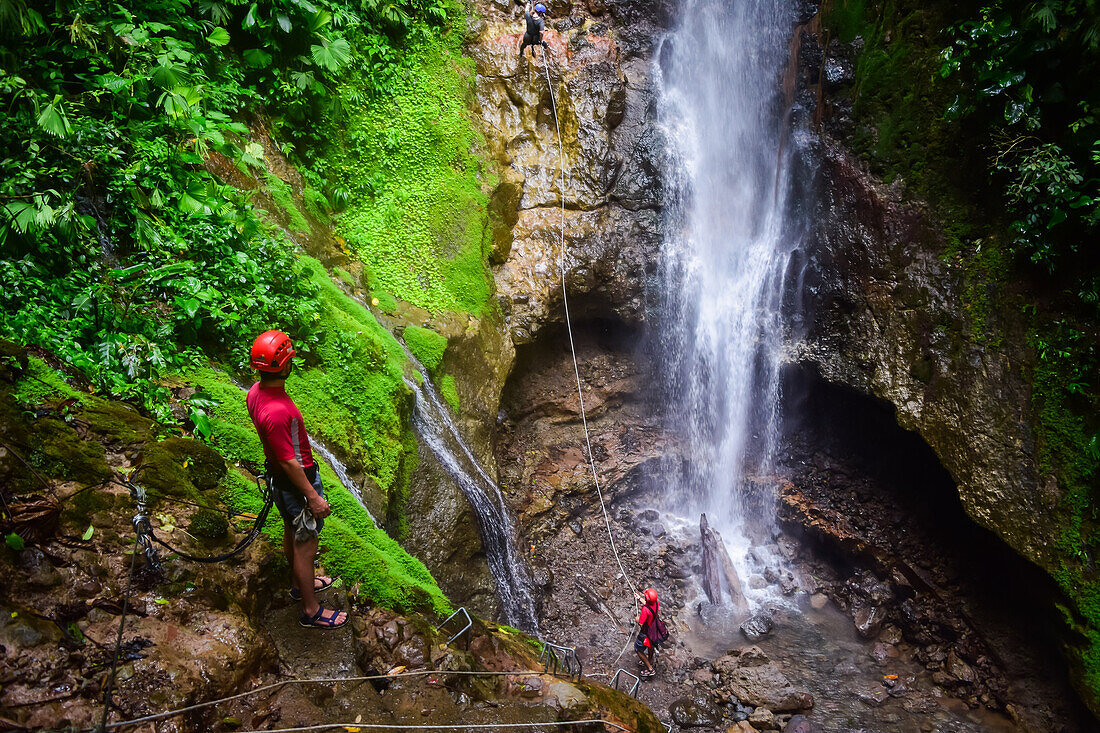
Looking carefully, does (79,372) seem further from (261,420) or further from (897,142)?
(897,142)

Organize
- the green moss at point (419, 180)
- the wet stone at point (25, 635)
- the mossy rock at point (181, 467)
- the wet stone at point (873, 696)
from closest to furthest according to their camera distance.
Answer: the wet stone at point (25, 635) → the mossy rock at point (181, 467) → the wet stone at point (873, 696) → the green moss at point (419, 180)

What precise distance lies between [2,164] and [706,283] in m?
9.63

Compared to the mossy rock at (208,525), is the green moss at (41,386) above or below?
above

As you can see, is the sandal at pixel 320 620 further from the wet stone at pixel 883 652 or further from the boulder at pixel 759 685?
the wet stone at pixel 883 652

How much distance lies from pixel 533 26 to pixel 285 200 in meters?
5.12

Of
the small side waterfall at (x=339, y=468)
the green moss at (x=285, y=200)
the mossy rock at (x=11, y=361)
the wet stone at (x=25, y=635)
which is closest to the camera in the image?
the wet stone at (x=25, y=635)

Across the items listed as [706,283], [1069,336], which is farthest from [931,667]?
[706,283]

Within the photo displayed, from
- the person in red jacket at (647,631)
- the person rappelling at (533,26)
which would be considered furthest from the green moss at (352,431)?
the person rappelling at (533,26)

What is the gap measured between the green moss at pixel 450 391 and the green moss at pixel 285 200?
2.48 metres

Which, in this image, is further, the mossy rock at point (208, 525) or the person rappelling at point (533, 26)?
the person rappelling at point (533, 26)

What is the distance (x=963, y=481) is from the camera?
7.62m

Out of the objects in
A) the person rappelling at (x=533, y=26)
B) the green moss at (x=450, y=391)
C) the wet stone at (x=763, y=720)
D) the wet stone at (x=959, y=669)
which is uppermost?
the person rappelling at (x=533, y=26)

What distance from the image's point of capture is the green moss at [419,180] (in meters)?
7.60

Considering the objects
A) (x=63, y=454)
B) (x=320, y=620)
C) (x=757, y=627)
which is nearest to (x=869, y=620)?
(x=757, y=627)
